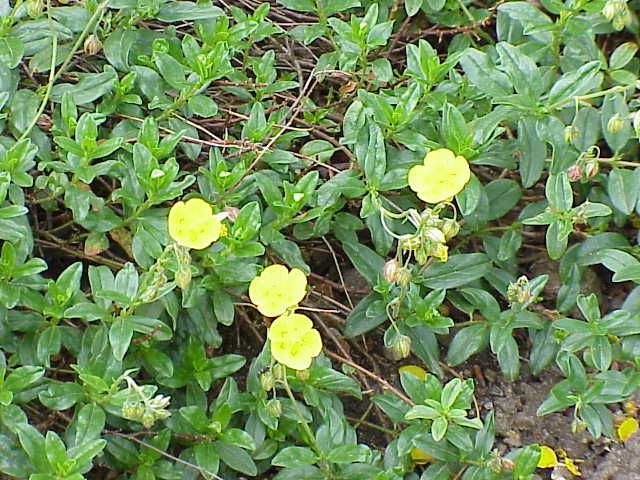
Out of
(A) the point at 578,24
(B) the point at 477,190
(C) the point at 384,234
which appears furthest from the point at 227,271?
(A) the point at 578,24

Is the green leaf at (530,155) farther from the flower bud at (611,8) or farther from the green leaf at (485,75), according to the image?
the flower bud at (611,8)

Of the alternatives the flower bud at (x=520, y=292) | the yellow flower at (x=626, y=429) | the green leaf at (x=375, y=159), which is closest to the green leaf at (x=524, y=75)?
the green leaf at (x=375, y=159)

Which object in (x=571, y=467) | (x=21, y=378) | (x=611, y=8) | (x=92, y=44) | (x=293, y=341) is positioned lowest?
(x=571, y=467)

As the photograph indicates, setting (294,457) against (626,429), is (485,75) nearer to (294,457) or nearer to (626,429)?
(626,429)

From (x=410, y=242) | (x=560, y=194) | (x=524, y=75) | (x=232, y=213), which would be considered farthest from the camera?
(x=524, y=75)

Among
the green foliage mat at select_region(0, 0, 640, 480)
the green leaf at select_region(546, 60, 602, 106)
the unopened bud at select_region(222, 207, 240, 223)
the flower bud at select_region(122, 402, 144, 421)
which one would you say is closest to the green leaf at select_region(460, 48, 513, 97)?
the green foliage mat at select_region(0, 0, 640, 480)

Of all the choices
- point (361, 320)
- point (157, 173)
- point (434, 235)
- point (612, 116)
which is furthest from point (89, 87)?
point (612, 116)
